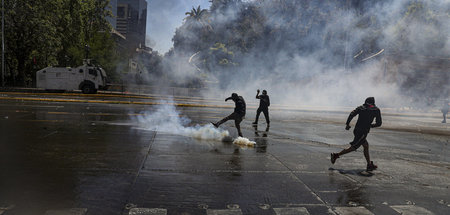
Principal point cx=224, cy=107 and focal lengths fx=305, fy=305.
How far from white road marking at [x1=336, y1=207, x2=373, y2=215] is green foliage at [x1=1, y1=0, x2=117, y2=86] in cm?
3638

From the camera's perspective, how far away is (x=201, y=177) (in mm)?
5152


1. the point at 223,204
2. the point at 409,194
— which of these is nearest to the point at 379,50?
the point at 409,194

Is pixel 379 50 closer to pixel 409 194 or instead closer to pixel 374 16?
pixel 374 16

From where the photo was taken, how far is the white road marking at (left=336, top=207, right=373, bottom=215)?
3903 millimetres

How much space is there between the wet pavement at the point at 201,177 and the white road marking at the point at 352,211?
14 mm

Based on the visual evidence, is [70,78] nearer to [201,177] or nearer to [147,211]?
[201,177]

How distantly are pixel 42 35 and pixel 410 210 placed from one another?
122 feet

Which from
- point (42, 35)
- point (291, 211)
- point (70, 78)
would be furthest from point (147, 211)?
point (42, 35)

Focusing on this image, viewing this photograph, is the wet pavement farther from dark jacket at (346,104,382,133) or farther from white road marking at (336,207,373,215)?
dark jacket at (346,104,382,133)

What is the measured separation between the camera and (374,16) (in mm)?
29500

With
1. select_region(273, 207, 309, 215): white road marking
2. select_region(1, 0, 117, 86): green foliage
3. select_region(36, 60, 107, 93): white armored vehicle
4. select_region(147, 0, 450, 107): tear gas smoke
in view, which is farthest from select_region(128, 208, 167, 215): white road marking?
select_region(1, 0, 117, 86): green foliage

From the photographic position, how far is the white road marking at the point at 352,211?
12.8ft

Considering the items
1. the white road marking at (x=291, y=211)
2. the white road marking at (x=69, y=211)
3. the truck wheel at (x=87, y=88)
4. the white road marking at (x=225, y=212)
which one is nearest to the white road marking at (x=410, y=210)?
the white road marking at (x=291, y=211)

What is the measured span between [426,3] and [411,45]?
5150 mm
